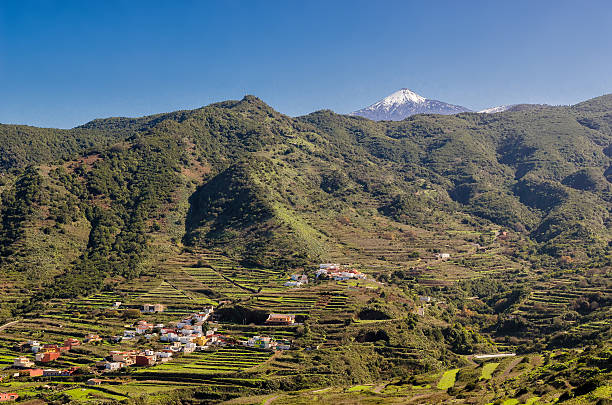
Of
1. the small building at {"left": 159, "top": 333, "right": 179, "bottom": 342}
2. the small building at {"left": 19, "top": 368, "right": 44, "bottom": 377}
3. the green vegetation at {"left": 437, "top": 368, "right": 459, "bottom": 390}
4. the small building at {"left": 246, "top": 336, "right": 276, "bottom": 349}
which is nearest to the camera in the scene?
the green vegetation at {"left": 437, "top": 368, "right": 459, "bottom": 390}

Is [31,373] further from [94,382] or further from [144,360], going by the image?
[144,360]

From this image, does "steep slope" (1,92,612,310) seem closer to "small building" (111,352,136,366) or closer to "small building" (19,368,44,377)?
"small building" (19,368,44,377)

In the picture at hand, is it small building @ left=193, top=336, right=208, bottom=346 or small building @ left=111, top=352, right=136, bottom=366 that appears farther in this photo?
small building @ left=193, top=336, right=208, bottom=346

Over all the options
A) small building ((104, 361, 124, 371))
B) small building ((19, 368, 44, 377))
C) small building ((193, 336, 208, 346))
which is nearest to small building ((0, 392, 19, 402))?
small building ((19, 368, 44, 377))

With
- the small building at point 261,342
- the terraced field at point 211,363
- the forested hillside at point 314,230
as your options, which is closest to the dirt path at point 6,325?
the forested hillside at point 314,230

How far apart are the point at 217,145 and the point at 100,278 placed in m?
77.0

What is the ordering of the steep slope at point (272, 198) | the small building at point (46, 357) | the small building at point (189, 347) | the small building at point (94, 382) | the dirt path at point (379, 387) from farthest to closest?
1. the steep slope at point (272, 198)
2. the small building at point (189, 347)
3. the small building at point (46, 357)
4. the small building at point (94, 382)
5. the dirt path at point (379, 387)

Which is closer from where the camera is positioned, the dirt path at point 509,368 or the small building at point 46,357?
the dirt path at point 509,368

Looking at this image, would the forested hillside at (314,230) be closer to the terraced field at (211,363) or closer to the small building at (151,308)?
the terraced field at (211,363)

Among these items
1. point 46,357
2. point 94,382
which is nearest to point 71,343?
point 46,357

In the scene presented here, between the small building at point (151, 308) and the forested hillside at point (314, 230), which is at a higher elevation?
the forested hillside at point (314, 230)

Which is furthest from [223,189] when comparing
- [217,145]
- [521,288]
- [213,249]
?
[521,288]

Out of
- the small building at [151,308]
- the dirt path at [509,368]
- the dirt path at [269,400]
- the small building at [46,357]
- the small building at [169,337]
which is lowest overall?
the dirt path at [269,400]

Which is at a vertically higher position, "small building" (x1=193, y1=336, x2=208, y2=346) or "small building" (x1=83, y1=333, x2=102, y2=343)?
"small building" (x1=83, y1=333, x2=102, y2=343)
